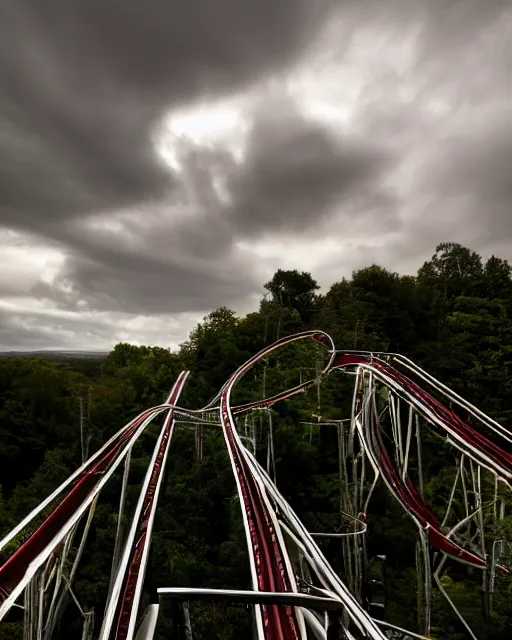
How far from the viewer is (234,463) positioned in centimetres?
939

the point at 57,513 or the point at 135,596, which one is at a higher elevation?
the point at 57,513

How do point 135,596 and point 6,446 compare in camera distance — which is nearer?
point 135,596

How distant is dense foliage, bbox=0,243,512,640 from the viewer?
38.4ft

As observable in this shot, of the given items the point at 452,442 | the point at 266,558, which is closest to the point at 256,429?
the point at 452,442

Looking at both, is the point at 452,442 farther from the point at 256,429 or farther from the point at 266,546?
the point at 256,429

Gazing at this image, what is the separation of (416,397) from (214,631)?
7.97 metres

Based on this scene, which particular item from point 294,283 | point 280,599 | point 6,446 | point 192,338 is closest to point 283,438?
point 6,446

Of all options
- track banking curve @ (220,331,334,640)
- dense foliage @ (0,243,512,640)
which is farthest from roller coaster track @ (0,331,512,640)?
dense foliage @ (0,243,512,640)

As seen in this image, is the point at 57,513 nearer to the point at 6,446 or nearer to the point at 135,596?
the point at 135,596

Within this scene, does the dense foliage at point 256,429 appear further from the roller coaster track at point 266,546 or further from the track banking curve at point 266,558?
the track banking curve at point 266,558

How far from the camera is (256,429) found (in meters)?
18.2

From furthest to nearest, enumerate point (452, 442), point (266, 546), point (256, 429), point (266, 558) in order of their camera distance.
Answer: point (256, 429) → point (452, 442) → point (266, 546) → point (266, 558)

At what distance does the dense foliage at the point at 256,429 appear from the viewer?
1170cm

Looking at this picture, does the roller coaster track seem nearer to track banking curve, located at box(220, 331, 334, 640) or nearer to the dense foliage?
track banking curve, located at box(220, 331, 334, 640)
